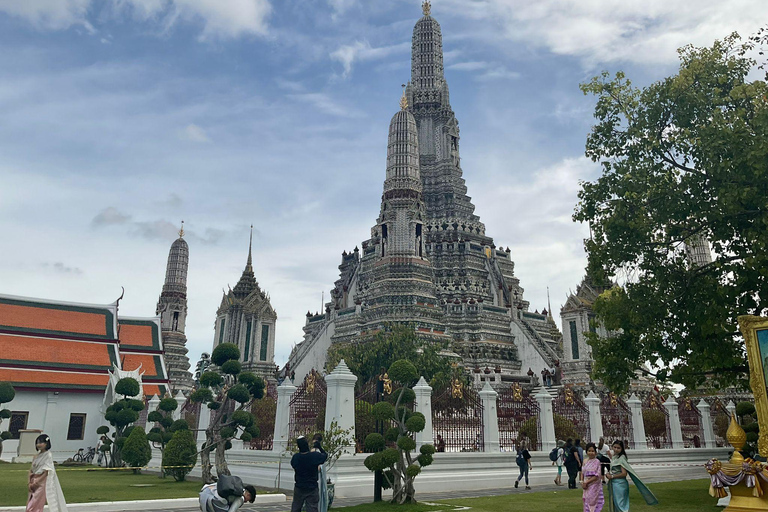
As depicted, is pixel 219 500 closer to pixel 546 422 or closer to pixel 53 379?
pixel 546 422

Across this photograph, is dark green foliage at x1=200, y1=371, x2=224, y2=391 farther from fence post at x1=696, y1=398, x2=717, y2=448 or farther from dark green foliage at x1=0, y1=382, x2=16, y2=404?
fence post at x1=696, y1=398, x2=717, y2=448

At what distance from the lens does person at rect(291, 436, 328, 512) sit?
778 centimetres

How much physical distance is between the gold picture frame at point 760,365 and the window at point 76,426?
24207 mm

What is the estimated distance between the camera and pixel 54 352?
26359mm

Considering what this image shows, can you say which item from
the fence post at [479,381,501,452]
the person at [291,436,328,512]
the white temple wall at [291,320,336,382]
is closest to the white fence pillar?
the fence post at [479,381,501,452]

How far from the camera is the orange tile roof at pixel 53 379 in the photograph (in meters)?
24.0

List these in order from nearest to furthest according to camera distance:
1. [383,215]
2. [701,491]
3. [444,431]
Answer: [701,491] < [444,431] < [383,215]

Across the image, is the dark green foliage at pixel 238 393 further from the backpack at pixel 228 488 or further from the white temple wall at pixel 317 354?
the white temple wall at pixel 317 354

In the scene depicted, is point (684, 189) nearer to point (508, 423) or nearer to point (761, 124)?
point (761, 124)

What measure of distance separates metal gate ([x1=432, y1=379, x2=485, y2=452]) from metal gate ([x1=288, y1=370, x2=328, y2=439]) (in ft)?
9.61

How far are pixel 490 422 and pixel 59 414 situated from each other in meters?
18.2

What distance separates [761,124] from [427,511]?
9131mm

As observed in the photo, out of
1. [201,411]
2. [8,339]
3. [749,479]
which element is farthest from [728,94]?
[8,339]

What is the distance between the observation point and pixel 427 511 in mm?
10047
